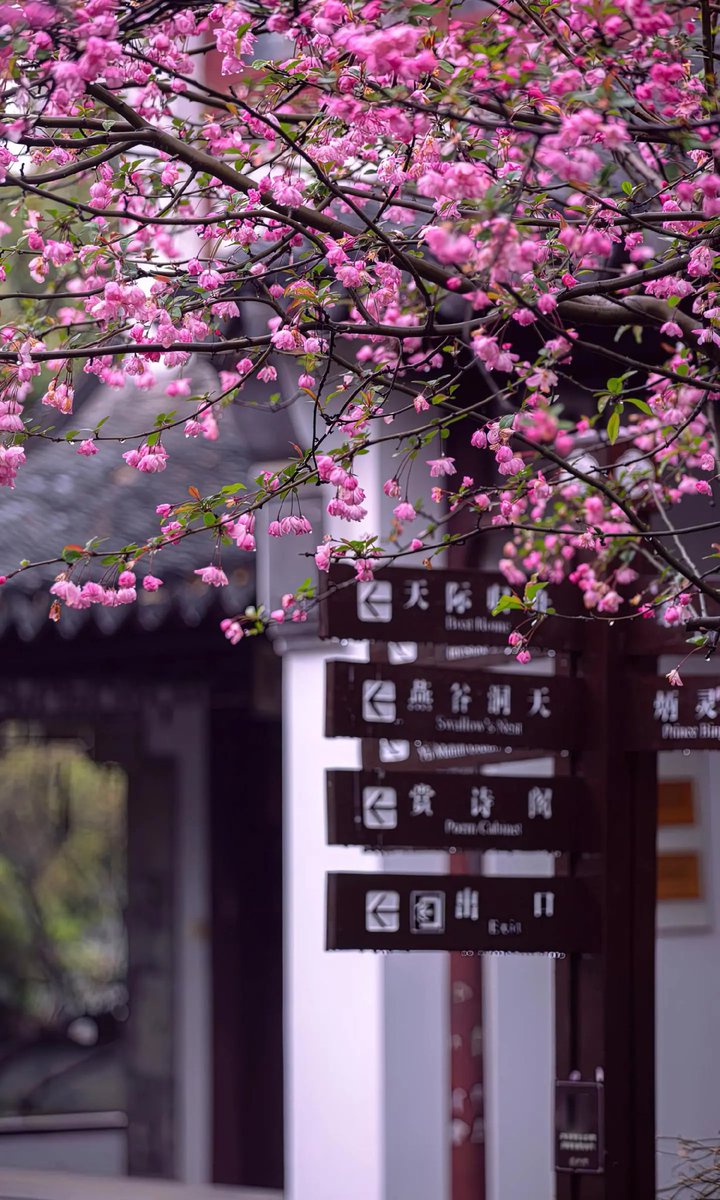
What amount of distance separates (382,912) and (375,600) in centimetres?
86

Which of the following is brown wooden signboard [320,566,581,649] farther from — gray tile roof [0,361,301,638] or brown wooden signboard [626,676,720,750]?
gray tile roof [0,361,301,638]

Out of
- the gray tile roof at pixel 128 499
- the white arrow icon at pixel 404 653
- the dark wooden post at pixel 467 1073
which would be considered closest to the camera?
the white arrow icon at pixel 404 653

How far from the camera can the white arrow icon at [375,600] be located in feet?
15.0

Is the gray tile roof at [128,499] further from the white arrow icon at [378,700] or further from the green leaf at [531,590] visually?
the green leaf at [531,590]

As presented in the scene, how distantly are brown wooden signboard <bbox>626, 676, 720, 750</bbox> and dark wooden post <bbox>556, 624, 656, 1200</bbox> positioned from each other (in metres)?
0.04

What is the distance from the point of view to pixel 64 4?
2.87 m

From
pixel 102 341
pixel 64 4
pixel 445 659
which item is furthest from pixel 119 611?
pixel 64 4

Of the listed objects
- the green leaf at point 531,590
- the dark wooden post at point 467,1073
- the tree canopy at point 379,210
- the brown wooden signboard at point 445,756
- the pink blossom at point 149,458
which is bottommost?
the dark wooden post at point 467,1073

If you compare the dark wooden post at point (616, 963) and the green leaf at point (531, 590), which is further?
the dark wooden post at point (616, 963)

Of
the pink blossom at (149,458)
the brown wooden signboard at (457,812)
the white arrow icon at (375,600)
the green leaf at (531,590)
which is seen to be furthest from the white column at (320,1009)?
the pink blossom at (149,458)

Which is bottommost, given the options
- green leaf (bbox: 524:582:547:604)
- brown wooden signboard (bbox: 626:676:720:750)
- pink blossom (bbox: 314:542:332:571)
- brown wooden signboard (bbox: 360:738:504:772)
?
brown wooden signboard (bbox: 360:738:504:772)

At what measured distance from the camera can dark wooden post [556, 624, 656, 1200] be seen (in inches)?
178

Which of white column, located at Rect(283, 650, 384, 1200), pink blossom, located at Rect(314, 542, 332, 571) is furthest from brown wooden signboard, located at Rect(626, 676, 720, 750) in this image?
white column, located at Rect(283, 650, 384, 1200)

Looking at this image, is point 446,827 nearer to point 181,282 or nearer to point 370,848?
point 370,848
